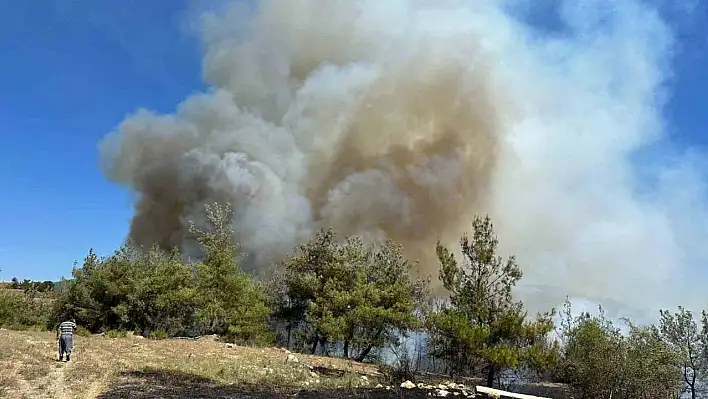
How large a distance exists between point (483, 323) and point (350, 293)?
11773mm

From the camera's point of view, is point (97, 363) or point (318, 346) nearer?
point (97, 363)

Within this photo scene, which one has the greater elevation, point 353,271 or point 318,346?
point 353,271

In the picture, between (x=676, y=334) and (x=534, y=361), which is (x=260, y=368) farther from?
(x=676, y=334)

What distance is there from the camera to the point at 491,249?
22750mm

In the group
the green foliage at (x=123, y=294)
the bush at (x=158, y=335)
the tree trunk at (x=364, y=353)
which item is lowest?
the tree trunk at (x=364, y=353)

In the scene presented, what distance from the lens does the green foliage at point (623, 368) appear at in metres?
21.8

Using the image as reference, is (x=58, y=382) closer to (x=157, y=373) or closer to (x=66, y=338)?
(x=66, y=338)

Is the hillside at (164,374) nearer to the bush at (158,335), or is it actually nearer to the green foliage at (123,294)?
the bush at (158,335)

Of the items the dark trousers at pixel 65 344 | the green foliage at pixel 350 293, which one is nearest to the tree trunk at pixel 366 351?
the green foliage at pixel 350 293

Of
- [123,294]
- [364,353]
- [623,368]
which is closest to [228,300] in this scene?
[123,294]

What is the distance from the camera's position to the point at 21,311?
120 feet

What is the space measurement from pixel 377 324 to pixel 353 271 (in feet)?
13.6

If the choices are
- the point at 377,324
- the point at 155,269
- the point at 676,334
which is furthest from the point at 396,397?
the point at 676,334

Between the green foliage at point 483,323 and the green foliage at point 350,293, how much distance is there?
7711 millimetres
